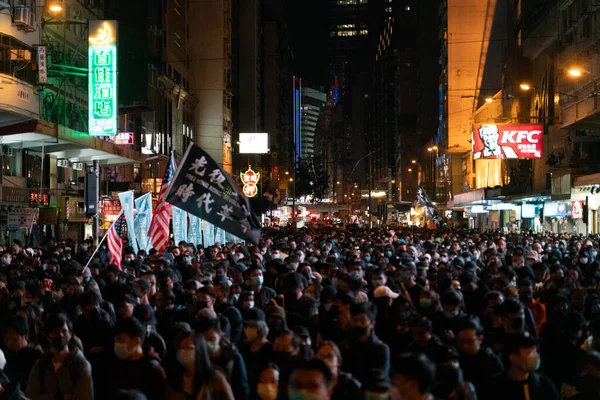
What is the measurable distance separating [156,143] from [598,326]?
48058mm

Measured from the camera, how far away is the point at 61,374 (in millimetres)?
6625

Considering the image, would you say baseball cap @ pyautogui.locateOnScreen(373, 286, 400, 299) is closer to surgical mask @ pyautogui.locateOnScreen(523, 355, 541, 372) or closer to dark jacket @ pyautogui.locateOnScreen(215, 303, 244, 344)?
dark jacket @ pyautogui.locateOnScreen(215, 303, 244, 344)

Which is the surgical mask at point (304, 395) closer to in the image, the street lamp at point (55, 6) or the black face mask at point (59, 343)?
the black face mask at point (59, 343)

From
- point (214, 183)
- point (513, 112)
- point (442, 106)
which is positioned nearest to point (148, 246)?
point (214, 183)

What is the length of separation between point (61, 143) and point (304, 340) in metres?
28.4

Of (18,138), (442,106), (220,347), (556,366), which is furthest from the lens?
(442,106)

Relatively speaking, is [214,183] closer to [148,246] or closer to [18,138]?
[148,246]

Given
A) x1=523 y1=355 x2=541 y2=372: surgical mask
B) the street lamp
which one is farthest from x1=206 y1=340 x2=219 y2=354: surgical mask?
the street lamp

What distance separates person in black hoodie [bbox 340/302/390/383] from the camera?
6873 millimetres

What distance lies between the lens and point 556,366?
26.5 feet

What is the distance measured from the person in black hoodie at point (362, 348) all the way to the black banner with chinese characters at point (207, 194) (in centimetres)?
849

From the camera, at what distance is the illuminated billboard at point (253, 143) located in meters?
85.6

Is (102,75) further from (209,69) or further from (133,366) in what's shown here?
(209,69)

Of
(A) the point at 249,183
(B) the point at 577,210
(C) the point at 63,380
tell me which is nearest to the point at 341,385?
(C) the point at 63,380
